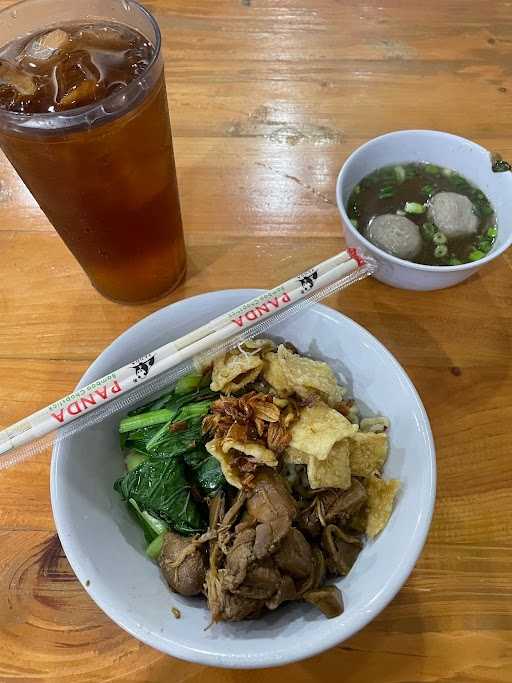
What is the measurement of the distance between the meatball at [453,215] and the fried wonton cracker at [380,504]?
0.74 meters

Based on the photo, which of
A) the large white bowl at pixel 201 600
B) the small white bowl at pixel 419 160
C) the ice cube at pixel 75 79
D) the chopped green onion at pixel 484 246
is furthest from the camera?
the chopped green onion at pixel 484 246

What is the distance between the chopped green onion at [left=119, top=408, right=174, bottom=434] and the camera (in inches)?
43.5

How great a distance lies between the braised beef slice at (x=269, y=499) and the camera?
36.8 inches

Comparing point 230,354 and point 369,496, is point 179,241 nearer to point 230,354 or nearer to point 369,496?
point 230,354

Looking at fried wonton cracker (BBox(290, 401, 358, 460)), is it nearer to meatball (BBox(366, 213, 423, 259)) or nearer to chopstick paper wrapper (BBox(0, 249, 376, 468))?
chopstick paper wrapper (BBox(0, 249, 376, 468))

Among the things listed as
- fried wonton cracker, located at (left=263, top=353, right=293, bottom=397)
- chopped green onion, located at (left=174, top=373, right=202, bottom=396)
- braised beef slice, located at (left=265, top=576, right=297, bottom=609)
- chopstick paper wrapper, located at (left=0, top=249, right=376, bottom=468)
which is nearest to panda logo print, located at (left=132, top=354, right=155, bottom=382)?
chopstick paper wrapper, located at (left=0, top=249, right=376, bottom=468)

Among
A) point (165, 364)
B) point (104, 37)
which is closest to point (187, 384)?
point (165, 364)

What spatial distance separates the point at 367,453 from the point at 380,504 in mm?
98

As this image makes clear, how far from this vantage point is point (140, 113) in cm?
98

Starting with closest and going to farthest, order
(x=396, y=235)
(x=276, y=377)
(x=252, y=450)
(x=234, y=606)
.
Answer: (x=234, y=606) → (x=252, y=450) → (x=276, y=377) → (x=396, y=235)

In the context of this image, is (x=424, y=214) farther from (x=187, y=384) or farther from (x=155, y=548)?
(x=155, y=548)

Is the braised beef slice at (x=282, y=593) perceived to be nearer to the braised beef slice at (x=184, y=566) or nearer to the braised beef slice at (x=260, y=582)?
the braised beef slice at (x=260, y=582)

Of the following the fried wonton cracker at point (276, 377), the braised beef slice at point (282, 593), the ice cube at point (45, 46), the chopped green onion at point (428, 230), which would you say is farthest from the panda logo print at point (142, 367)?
the chopped green onion at point (428, 230)

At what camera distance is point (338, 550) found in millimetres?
972
